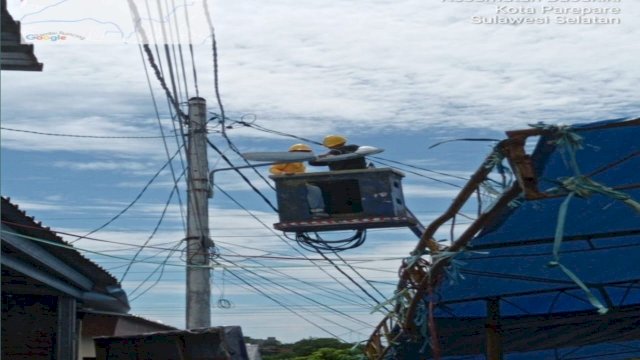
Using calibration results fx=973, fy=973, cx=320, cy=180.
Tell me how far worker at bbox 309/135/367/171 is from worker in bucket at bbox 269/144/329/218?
0.91ft

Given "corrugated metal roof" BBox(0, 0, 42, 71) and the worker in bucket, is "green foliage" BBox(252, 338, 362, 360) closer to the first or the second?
the worker in bucket

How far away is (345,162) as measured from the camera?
41.9 ft

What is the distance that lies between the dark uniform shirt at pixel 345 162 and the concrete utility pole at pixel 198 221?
148cm

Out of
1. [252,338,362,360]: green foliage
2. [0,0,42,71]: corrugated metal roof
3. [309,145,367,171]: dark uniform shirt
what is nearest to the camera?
[0,0,42,71]: corrugated metal roof

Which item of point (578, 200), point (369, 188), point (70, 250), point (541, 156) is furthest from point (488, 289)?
point (369, 188)

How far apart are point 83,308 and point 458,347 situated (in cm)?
456

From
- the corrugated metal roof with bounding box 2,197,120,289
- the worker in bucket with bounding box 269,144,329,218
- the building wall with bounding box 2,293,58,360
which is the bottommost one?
the building wall with bounding box 2,293,58,360

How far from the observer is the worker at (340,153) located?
1270cm

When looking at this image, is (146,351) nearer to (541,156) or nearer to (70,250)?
(70,250)

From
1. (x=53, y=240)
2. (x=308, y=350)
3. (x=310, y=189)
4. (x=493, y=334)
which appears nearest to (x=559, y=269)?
(x=493, y=334)

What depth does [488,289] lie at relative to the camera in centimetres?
781

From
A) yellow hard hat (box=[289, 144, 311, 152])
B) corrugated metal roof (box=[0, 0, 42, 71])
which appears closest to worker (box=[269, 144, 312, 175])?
yellow hard hat (box=[289, 144, 311, 152])

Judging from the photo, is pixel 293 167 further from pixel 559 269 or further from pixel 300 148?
pixel 559 269

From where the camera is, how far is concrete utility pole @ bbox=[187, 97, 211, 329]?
39.1ft
